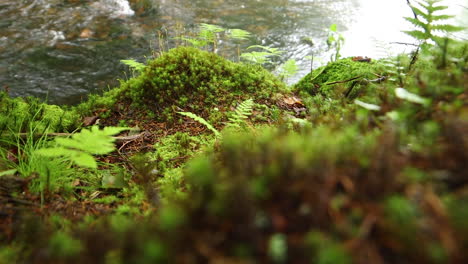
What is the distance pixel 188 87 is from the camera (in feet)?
12.2

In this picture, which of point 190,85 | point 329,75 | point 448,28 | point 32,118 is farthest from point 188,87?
point 448,28

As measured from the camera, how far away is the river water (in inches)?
262

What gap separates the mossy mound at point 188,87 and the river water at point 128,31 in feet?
6.52

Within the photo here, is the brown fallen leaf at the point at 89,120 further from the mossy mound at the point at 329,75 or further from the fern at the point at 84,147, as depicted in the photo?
the mossy mound at the point at 329,75

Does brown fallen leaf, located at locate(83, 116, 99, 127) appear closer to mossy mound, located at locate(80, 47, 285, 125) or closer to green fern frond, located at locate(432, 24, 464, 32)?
mossy mound, located at locate(80, 47, 285, 125)

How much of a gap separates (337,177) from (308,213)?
0.18 metres

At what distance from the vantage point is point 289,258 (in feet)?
2.68

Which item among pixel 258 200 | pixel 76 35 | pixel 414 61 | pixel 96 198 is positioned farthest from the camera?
pixel 76 35

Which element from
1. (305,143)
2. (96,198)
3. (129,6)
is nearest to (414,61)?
(305,143)

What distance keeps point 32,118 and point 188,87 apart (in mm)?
1808

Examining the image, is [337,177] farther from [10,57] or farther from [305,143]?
[10,57]

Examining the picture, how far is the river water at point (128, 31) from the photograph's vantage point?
21.8 feet

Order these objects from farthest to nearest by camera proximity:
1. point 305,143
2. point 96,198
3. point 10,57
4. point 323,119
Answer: point 10,57, point 96,198, point 323,119, point 305,143

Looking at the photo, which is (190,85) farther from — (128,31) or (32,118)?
(128,31)
